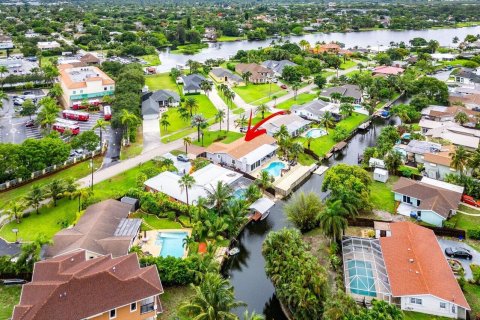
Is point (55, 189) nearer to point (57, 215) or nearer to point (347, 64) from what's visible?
point (57, 215)

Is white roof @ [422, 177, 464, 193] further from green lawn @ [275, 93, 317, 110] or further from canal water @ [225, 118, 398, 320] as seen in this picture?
green lawn @ [275, 93, 317, 110]

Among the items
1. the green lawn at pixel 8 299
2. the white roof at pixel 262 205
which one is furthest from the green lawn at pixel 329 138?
the green lawn at pixel 8 299

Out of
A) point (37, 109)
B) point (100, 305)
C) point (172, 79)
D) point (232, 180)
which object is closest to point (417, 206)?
point (232, 180)

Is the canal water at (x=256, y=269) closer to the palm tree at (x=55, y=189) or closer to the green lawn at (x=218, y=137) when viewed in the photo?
the green lawn at (x=218, y=137)

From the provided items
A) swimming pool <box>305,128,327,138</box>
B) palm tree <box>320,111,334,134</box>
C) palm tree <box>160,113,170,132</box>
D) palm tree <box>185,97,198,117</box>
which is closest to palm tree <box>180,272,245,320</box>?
palm tree <box>160,113,170,132</box>

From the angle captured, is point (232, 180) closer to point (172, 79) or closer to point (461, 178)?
point (461, 178)

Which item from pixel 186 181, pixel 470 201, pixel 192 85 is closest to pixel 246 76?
pixel 192 85

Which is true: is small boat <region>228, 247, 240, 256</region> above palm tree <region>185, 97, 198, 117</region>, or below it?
below
